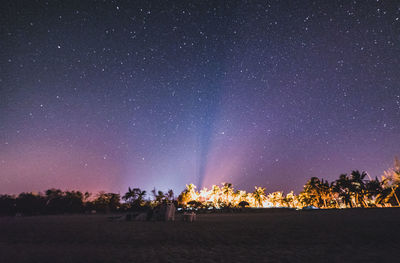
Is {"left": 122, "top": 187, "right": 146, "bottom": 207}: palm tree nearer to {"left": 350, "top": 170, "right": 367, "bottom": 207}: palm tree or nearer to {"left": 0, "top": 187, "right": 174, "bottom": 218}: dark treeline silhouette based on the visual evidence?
{"left": 0, "top": 187, "right": 174, "bottom": 218}: dark treeline silhouette

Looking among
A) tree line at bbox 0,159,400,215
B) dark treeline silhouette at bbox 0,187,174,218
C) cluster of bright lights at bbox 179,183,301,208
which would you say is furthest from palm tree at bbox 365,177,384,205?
dark treeline silhouette at bbox 0,187,174,218

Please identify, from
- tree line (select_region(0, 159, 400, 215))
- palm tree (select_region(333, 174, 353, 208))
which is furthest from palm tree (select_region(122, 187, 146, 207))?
palm tree (select_region(333, 174, 353, 208))

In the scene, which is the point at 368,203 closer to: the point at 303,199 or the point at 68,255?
the point at 303,199

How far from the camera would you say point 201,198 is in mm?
97500

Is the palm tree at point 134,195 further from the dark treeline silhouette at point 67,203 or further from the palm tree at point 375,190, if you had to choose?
the palm tree at point 375,190

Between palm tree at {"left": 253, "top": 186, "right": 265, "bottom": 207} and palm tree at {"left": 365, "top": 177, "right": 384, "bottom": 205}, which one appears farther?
palm tree at {"left": 253, "top": 186, "right": 265, "bottom": 207}

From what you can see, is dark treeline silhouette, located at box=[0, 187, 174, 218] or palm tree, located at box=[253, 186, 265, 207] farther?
palm tree, located at box=[253, 186, 265, 207]

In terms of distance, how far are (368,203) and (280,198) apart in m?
38.0

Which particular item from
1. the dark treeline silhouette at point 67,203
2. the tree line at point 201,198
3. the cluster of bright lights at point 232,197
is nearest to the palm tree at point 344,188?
the tree line at point 201,198

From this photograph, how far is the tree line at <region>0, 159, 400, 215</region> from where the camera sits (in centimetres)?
7044

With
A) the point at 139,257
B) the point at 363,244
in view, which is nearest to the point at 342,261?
the point at 363,244

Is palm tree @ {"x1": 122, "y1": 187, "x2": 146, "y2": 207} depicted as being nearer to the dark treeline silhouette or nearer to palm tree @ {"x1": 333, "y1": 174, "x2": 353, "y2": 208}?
the dark treeline silhouette

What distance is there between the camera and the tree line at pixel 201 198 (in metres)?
70.4

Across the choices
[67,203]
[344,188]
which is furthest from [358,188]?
[67,203]
